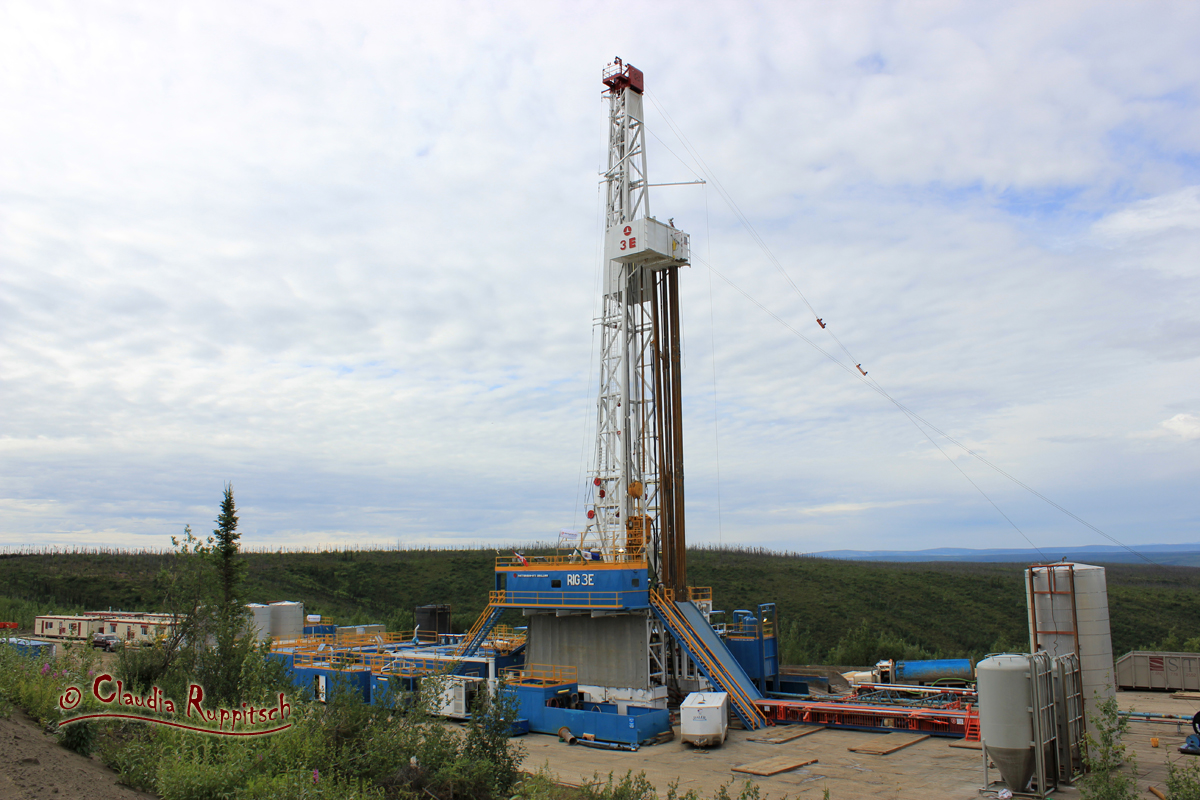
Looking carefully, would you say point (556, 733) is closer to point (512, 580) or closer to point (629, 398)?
point (512, 580)

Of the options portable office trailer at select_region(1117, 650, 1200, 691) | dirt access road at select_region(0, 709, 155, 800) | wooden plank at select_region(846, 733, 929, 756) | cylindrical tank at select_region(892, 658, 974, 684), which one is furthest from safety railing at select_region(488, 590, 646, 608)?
portable office trailer at select_region(1117, 650, 1200, 691)

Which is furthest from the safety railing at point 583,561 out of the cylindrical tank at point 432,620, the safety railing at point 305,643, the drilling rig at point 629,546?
the cylindrical tank at point 432,620

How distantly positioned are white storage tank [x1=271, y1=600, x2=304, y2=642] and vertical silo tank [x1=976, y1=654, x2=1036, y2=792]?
2753cm

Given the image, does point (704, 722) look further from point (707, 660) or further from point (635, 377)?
point (635, 377)

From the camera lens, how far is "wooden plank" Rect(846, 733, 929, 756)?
18.7 metres

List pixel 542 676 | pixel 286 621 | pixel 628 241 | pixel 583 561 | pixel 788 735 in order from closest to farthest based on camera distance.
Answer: pixel 788 735 < pixel 542 676 < pixel 583 561 < pixel 628 241 < pixel 286 621

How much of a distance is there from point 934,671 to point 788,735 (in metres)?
11.1

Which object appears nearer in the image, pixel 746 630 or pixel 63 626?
pixel 746 630

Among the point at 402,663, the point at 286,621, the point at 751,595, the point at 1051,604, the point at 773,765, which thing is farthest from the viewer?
the point at 751,595

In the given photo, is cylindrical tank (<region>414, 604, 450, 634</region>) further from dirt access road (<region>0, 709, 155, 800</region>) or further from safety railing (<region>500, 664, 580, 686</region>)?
dirt access road (<region>0, 709, 155, 800</region>)

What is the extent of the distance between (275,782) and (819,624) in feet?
187

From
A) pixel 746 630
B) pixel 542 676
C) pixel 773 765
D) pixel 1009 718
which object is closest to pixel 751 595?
pixel 746 630

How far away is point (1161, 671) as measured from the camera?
27875 millimetres

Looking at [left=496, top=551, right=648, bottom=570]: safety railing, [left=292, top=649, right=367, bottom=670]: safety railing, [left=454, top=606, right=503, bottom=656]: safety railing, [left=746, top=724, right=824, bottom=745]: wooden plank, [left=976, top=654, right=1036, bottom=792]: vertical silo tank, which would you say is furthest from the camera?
[left=454, top=606, right=503, bottom=656]: safety railing
